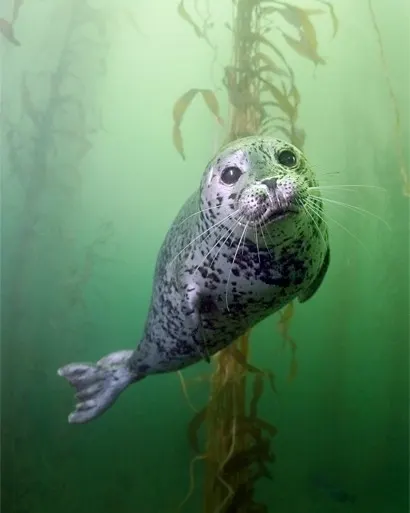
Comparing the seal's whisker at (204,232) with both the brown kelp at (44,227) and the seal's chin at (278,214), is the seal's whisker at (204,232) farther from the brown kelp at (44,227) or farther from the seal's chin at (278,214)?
the brown kelp at (44,227)

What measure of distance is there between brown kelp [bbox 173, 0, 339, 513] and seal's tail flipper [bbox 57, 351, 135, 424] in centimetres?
45

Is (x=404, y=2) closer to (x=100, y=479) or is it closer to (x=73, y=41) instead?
(x=73, y=41)

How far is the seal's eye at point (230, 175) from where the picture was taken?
1117 mm

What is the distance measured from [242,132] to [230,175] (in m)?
0.79

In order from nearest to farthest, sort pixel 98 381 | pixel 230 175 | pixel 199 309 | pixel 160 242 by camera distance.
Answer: pixel 230 175, pixel 199 309, pixel 98 381, pixel 160 242

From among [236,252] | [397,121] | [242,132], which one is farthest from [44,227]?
[397,121]

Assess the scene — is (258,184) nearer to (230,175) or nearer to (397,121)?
(230,175)

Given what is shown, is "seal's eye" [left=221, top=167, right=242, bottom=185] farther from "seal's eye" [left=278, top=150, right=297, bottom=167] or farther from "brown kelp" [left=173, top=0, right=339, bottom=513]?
"brown kelp" [left=173, top=0, right=339, bottom=513]

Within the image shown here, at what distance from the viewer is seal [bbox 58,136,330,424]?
41.1 inches

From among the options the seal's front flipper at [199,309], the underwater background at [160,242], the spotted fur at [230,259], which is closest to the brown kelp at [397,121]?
the underwater background at [160,242]

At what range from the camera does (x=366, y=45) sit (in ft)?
7.89

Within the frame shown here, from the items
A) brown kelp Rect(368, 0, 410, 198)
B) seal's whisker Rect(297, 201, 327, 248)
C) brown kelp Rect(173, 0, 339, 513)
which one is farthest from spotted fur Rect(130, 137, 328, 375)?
brown kelp Rect(368, 0, 410, 198)

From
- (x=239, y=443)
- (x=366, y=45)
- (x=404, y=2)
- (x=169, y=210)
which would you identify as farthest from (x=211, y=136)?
(x=239, y=443)

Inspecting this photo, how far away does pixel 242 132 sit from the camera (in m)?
1.88
